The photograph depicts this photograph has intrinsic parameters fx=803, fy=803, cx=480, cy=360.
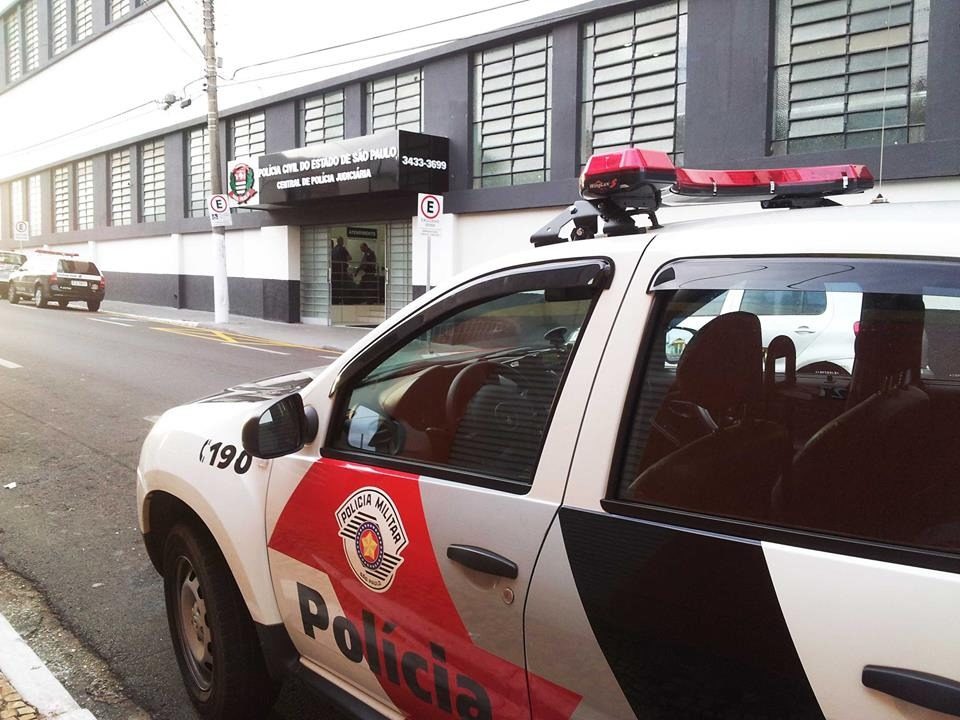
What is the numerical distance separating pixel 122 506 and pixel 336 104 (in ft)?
54.7

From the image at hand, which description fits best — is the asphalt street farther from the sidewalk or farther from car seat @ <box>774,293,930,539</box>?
the sidewalk

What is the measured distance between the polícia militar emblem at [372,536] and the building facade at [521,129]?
2.78 metres

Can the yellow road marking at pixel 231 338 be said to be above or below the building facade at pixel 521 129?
below

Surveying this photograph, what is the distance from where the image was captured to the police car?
1421 mm

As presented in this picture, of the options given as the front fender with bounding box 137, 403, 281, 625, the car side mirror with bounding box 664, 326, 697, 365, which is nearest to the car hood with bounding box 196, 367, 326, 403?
the front fender with bounding box 137, 403, 281, 625

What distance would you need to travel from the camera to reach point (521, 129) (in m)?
16.1

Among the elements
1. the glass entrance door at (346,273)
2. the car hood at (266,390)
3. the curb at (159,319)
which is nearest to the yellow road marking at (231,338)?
the curb at (159,319)

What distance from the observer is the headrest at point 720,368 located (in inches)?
69.7

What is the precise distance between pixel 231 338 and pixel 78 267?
1008cm

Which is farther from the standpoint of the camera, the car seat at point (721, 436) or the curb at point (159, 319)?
the curb at point (159, 319)

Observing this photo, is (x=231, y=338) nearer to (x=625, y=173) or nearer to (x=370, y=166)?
(x=370, y=166)

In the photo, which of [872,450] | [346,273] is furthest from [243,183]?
[872,450]

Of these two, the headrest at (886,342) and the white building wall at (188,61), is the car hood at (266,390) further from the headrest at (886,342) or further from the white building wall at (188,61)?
the white building wall at (188,61)

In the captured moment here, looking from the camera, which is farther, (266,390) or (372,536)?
(266,390)
